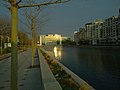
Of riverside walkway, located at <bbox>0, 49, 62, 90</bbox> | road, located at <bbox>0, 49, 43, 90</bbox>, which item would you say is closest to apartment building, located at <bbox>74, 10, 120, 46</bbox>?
road, located at <bbox>0, 49, 43, 90</bbox>

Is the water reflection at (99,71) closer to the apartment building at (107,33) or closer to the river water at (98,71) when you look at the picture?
the river water at (98,71)

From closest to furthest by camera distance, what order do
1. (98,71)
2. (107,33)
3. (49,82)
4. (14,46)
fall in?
(14,46), (49,82), (98,71), (107,33)

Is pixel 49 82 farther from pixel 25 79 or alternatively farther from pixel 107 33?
pixel 107 33

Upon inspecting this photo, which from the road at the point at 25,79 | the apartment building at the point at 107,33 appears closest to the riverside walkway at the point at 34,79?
the road at the point at 25,79

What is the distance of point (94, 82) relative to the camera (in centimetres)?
1661

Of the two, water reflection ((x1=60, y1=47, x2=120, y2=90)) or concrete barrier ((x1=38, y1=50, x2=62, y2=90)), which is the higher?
concrete barrier ((x1=38, y1=50, x2=62, y2=90))

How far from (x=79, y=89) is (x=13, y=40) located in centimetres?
404

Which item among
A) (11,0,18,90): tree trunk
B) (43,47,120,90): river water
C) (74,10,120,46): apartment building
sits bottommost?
(43,47,120,90): river water

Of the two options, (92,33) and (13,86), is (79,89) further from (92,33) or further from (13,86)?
(92,33)

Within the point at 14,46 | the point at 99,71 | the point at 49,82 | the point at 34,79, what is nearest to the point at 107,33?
the point at 99,71

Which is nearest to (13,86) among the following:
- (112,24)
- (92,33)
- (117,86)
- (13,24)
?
A: (13,24)

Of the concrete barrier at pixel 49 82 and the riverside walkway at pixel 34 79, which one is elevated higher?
the concrete barrier at pixel 49 82

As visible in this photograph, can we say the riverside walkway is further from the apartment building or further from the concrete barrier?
the apartment building

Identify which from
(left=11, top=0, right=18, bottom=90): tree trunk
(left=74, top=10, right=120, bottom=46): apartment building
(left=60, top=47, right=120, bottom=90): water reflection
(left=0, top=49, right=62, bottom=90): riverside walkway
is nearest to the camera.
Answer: (left=11, top=0, right=18, bottom=90): tree trunk
